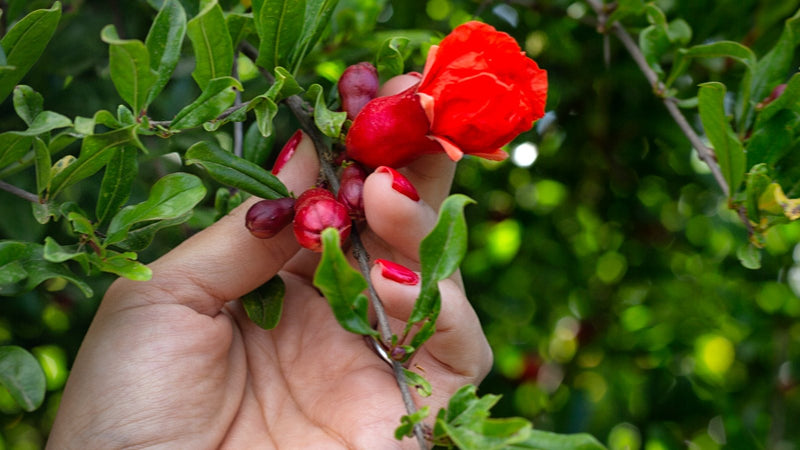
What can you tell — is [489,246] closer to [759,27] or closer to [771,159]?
[759,27]

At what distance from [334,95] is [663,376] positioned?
1.31 metres

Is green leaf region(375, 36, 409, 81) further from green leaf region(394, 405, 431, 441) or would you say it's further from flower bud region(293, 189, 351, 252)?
green leaf region(394, 405, 431, 441)

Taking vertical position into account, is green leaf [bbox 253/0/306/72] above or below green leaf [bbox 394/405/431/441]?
above

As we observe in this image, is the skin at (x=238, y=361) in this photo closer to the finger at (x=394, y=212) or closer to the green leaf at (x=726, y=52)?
the finger at (x=394, y=212)

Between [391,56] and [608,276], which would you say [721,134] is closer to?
[391,56]

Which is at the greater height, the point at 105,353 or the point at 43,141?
the point at 43,141

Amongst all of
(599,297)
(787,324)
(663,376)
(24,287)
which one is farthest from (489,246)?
(24,287)

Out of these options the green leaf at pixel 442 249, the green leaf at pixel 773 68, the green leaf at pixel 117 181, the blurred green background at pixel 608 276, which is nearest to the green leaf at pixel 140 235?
the green leaf at pixel 117 181

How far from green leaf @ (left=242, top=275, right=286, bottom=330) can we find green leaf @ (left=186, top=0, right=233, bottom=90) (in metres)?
0.37

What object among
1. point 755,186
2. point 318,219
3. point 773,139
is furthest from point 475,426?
point 773,139

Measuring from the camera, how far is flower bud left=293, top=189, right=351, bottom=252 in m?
0.88

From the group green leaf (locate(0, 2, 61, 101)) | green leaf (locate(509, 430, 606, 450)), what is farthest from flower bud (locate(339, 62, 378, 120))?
green leaf (locate(509, 430, 606, 450))

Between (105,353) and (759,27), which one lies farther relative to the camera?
(759,27)

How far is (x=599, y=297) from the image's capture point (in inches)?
86.0
